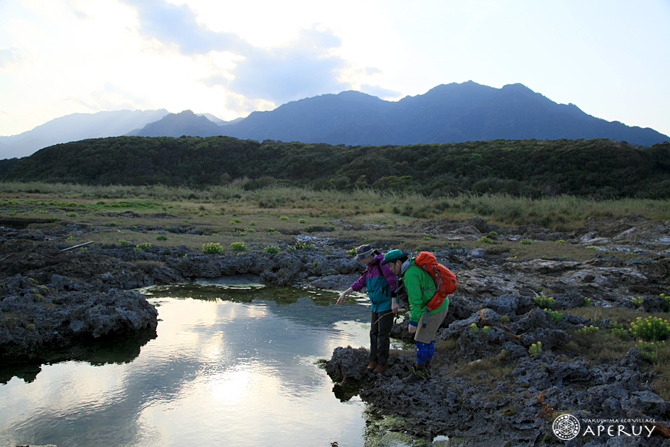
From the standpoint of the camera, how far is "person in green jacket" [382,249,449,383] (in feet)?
14.4

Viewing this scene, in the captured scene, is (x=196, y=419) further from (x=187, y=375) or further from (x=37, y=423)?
(x=37, y=423)

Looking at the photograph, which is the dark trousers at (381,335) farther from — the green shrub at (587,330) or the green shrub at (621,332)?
the green shrub at (621,332)

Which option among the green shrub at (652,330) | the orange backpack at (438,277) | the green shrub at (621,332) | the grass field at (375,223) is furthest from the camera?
the grass field at (375,223)

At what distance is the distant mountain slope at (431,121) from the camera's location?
135 metres

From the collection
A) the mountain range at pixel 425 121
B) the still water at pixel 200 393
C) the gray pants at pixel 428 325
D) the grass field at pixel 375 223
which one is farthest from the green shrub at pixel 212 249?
the mountain range at pixel 425 121

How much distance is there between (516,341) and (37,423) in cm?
566

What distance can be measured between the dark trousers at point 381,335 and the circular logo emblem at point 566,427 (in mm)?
1997

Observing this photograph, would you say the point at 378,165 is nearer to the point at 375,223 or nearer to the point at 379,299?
the point at 375,223

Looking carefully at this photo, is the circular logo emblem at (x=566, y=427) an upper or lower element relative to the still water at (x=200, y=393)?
upper

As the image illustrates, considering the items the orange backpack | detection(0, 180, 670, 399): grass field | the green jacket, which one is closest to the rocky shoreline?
detection(0, 180, 670, 399): grass field

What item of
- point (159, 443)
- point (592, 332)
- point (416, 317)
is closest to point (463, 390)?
point (416, 317)

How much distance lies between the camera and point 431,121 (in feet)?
504

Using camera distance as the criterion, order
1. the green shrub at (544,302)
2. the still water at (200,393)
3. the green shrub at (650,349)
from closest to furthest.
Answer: the still water at (200,393), the green shrub at (650,349), the green shrub at (544,302)

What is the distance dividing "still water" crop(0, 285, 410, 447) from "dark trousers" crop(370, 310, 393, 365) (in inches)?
24.7
